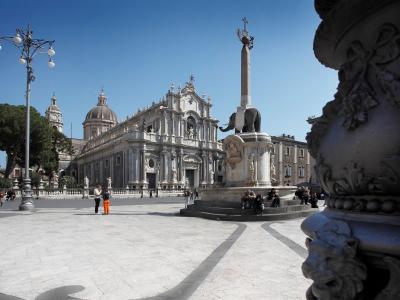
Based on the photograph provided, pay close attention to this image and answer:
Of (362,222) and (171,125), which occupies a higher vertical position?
(171,125)

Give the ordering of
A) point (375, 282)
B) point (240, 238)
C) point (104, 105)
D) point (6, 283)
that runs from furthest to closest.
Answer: point (104, 105) < point (240, 238) < point (6, 283) < point (375, 282)

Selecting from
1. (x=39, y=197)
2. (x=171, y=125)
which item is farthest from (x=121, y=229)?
(x=171, y=125)

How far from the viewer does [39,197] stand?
38.2 metres

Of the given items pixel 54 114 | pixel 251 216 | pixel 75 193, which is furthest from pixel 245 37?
pixel 54 114

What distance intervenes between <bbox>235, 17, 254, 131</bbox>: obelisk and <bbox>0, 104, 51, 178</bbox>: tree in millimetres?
34404

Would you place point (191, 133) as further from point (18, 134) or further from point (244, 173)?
point (244, 173)

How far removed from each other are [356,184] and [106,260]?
5175 mm

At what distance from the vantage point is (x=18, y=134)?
42375 mm

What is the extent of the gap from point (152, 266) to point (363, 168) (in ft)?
14.9

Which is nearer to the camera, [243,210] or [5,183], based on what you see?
[243,210]

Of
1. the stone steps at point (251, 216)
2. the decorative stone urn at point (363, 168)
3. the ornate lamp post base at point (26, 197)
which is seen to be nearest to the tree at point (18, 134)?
the ornate lamp post base at point (26, 197)

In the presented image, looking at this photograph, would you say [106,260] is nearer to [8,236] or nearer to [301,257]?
[301,257]

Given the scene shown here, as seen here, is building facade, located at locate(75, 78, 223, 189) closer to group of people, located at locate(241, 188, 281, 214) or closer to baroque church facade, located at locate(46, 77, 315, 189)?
baroque church facade, located at locate(46, 77, 315, 189)

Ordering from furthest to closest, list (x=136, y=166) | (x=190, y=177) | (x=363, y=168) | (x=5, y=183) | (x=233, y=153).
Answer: (x=190, y=177) < (x=136, y=166) < (x=5, y=183) < (x=233, y=153) < (x=363, y=168)
